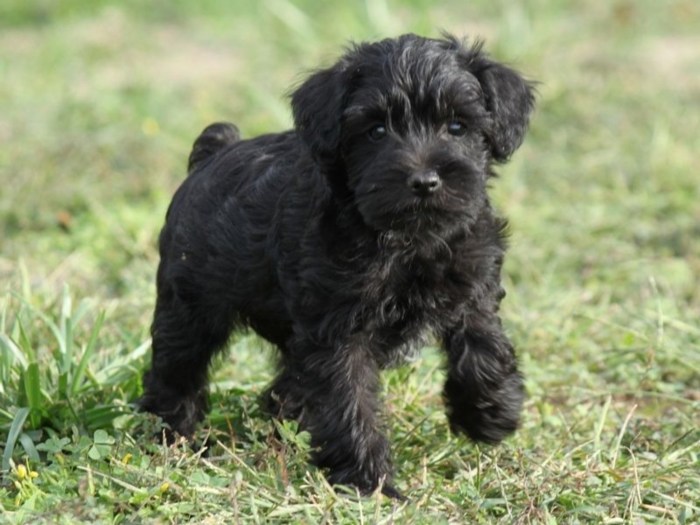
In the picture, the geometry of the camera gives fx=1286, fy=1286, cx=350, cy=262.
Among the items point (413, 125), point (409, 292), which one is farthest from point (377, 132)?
point (409, 292)

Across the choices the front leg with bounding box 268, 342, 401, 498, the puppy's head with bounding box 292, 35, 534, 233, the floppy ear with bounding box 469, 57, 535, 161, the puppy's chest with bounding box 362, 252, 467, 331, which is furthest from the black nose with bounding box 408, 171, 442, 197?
the front leg with bounding box 268, 342, 401, 498

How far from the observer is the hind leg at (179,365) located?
4777 millimetres

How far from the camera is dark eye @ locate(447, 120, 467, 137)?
413cm

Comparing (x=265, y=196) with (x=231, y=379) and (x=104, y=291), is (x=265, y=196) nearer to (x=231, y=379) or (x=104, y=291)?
(x=231, y=379)

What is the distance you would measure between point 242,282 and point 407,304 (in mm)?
693

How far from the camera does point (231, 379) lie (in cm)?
533

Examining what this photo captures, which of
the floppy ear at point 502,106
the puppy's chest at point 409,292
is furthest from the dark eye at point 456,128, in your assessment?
the puppy's chest at point 409,292

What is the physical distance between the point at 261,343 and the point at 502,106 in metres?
1.50

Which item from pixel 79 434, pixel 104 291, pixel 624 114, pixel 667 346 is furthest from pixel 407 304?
pixel 624 114

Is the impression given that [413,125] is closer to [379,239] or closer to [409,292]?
[379,239]

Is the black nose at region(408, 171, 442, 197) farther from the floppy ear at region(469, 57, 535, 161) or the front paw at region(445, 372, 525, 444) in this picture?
the front paw at region(445, 372, 525, 444)

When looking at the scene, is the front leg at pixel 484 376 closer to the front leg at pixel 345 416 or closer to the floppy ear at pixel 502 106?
the front leg at pixel 345 416

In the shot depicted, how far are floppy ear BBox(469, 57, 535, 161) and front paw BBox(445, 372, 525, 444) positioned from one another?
2.54 feet

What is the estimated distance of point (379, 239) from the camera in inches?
159
